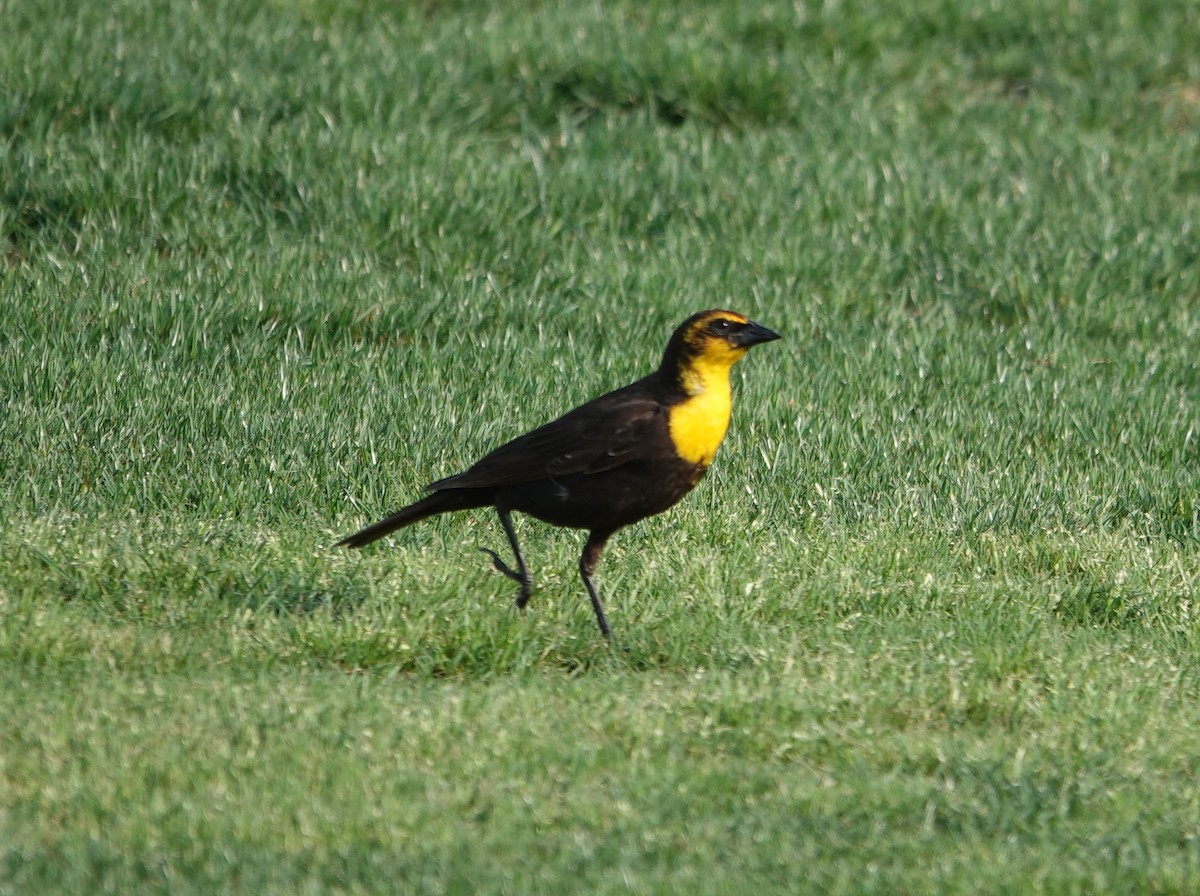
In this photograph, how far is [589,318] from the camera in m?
8.76

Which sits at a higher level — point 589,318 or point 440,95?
point 440,95

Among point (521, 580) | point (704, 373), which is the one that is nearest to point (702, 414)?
point (704, 373)

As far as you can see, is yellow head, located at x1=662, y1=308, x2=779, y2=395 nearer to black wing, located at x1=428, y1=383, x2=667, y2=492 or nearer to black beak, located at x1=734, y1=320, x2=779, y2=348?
black beak, located at x1=734, y1=320, x2=779, y2=348

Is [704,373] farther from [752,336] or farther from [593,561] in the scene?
[593,561]

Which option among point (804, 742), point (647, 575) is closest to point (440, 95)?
point (647, 575)

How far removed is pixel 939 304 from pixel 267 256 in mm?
3945

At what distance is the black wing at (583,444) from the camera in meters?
5.55

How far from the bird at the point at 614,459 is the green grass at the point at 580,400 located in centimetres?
31

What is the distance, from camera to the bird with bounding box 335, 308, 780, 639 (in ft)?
18.2

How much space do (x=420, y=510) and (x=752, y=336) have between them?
140 centimetres

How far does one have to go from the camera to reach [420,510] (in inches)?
226

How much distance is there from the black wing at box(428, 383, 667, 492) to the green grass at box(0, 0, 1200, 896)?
0.48 meters

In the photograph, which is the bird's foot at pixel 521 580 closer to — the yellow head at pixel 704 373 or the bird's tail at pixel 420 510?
the bird's tail at pixel 420 510

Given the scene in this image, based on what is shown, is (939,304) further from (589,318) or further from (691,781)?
(691,781)
